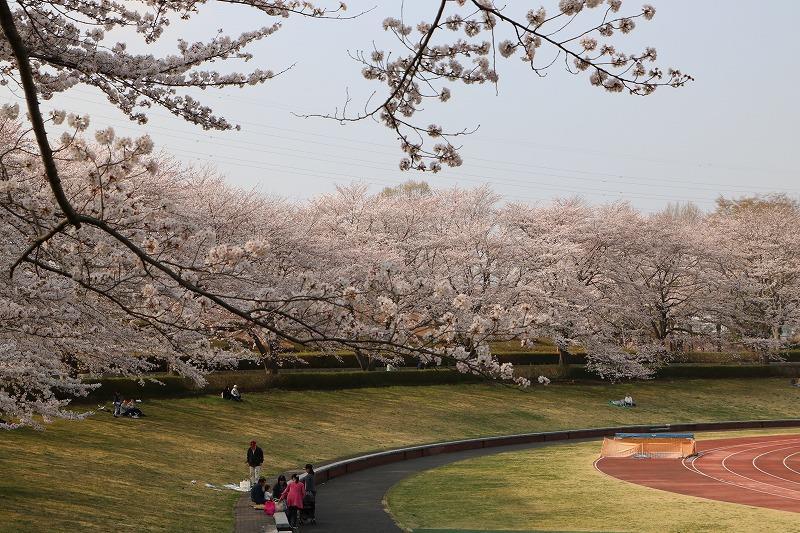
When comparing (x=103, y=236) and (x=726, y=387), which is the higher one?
(x=103, y=236)

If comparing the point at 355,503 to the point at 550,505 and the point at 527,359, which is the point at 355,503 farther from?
the point at 527,359

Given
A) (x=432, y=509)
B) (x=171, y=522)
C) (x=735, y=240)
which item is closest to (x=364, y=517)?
(x=432, y=509)

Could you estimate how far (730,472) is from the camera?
3272 centimetres

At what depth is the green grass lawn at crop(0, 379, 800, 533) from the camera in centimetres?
2175

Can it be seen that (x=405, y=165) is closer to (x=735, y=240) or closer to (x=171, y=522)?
(x=171, y=522)

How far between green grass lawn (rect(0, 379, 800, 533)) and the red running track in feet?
33.3

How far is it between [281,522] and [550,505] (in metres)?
9.03

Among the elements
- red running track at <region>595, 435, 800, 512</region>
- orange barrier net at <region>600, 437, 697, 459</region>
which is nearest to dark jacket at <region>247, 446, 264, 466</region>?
red running track at <region>595, 435, 800, 512</region>

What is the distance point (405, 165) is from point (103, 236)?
37.7ft

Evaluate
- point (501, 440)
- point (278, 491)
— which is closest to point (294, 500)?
point (278, 491)

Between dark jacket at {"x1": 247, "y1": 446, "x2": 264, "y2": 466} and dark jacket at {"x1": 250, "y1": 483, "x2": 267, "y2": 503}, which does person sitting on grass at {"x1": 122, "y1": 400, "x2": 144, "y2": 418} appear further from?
dark jacket at {"x1": 250, "y1": 483, "x2": 267, "y2": 503}

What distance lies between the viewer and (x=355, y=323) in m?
9.98

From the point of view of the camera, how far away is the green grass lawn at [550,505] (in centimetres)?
2284

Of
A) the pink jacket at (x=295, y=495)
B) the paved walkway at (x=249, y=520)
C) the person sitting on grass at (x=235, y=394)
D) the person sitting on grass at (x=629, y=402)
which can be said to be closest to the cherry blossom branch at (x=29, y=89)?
the paved walkway at (x=249, y=520)
